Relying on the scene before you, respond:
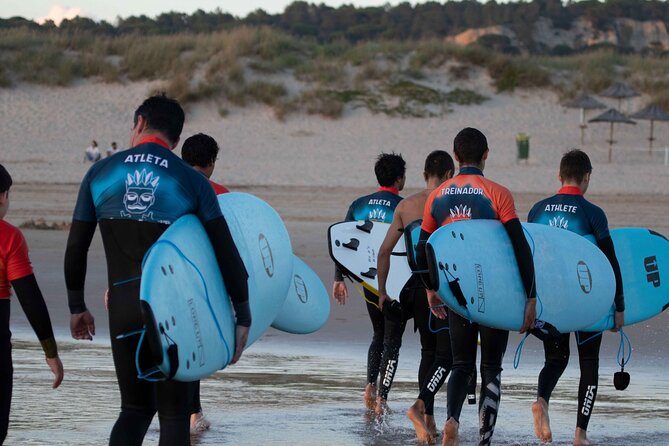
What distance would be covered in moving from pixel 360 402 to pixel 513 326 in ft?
6.86

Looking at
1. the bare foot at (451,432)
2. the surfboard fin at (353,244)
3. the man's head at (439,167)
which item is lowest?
the bare foot at (451,432)

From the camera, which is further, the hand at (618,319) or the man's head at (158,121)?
the hand at (618,319)

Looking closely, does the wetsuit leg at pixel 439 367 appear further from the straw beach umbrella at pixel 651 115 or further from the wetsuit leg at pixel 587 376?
the straw beach umbrella at pixel 651 115

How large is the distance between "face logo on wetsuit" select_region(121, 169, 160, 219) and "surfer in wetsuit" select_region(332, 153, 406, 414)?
125 inches

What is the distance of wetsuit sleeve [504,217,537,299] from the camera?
19.7 feet

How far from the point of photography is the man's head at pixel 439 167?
23.4 ft

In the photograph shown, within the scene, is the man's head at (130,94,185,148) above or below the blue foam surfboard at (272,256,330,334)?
above

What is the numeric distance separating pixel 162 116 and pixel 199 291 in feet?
2.19

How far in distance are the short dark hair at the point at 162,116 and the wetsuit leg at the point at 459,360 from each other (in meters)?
1.99

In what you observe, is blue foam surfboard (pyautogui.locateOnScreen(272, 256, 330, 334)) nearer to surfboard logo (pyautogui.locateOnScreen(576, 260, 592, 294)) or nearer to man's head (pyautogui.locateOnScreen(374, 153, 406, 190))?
man's head (pyautogui.locateOnScreen(374, 153, 406, 190))

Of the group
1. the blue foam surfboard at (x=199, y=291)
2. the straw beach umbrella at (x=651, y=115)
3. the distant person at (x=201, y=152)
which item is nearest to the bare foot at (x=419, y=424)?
the distant person at (x=201, y=152)

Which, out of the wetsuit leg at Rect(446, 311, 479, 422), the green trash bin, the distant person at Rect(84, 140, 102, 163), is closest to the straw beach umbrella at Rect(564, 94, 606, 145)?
the green trash bin

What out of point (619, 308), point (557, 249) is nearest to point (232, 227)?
point (557, 249)

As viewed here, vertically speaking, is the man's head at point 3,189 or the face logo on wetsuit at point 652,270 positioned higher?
the man's head at point 3,189
